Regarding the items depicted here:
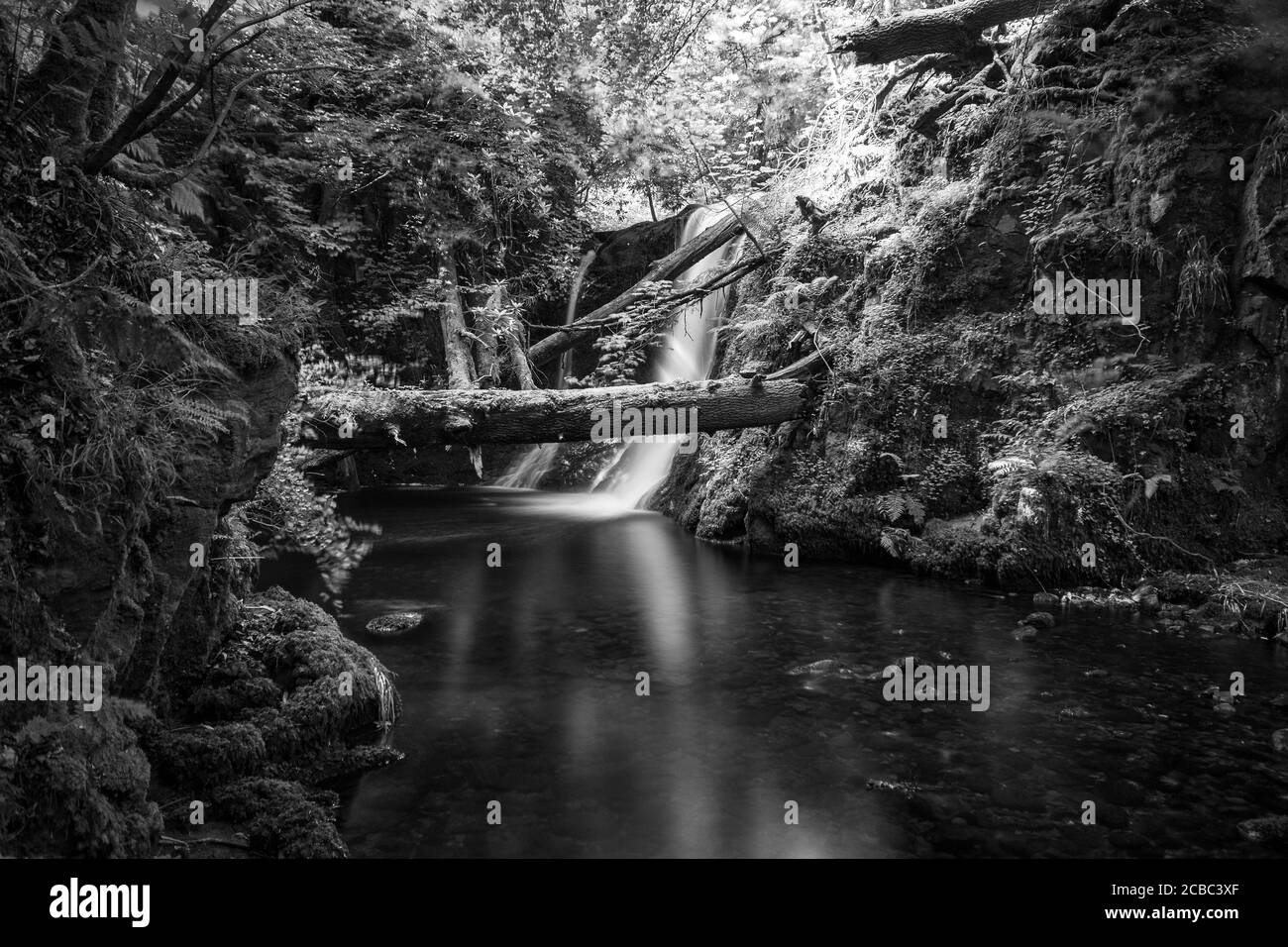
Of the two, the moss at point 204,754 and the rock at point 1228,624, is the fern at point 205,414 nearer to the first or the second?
the moss at point 204,754

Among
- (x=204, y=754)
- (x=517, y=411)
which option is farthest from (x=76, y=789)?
(x=517, y=411)

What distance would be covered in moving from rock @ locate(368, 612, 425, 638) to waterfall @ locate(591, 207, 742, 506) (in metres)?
8.05

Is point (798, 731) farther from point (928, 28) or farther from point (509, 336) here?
point (928, 28)

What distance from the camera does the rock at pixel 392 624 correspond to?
21.4ft

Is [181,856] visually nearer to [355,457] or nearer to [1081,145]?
[1081,145]

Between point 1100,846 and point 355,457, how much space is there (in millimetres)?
17494

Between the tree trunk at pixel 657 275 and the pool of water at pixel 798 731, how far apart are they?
21.0ft

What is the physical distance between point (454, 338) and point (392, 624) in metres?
6.60

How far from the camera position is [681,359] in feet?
51.8

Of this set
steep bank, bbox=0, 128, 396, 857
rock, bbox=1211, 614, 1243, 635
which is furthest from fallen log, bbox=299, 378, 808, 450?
rock, bbox=1211, 614, 1243, 635

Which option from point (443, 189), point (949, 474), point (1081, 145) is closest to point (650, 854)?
point (949, 474)

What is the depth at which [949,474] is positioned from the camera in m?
8.55

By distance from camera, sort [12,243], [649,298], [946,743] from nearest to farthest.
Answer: [12,243], [946,743], [649,298]

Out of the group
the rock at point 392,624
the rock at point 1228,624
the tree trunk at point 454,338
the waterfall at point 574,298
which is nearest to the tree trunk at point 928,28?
the tree trunk at point 454,338
